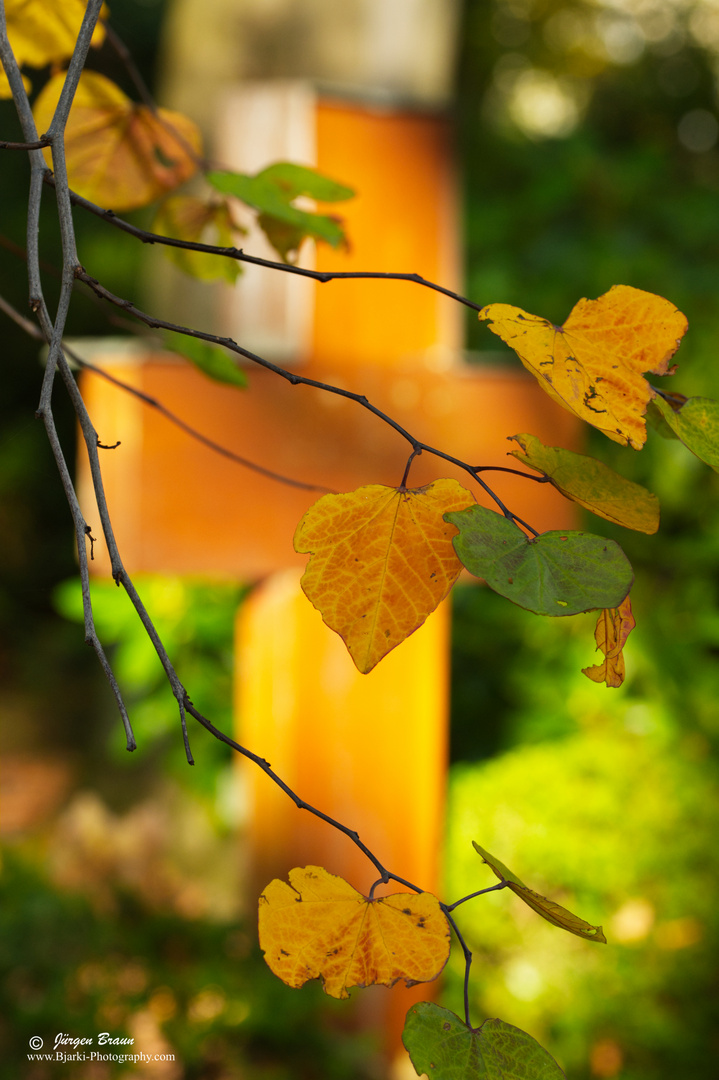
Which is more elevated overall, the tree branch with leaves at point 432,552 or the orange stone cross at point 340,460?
the tree branch with leaves at point 432,552

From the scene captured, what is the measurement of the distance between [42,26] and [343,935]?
490 millimetres

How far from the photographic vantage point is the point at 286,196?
45 centimetres

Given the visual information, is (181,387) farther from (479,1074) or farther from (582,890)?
(582,890)

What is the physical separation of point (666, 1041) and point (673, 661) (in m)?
0.59

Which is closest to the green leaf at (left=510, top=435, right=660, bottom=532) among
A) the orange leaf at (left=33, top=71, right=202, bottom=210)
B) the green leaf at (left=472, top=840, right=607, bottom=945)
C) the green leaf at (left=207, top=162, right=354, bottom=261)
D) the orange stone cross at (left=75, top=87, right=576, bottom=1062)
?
the green leaf at (left=472, top=840, right=607, bottom=945)

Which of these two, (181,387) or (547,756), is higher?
(181,387)

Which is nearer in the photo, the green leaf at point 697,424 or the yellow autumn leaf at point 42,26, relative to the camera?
the green leaf at point 697,424

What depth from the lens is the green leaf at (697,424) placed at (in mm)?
269

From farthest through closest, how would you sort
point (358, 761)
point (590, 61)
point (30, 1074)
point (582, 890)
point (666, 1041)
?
point (590, 61)
point (582, 890)
point (666, 1041)
point (358, 761)
point (30, 1074)

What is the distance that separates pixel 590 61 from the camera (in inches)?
149

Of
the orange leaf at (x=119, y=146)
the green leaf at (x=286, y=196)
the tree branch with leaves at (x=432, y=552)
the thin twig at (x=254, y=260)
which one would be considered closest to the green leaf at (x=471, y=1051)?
the tree branch with leaves at (x=432, y=552)

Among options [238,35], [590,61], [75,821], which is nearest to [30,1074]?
[75,821]

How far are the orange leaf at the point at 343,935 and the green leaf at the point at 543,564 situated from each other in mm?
107

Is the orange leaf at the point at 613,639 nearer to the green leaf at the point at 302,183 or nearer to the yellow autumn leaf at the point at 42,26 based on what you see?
the green leaf at the point at 302,183
